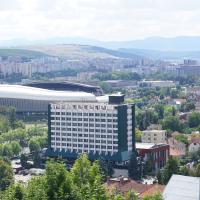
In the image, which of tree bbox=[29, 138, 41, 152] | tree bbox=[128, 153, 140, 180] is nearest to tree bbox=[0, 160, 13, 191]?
tree bbox=[128, 153, 140, 180]

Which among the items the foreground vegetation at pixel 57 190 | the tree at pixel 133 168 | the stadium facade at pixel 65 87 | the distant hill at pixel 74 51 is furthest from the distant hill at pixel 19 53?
the foreground vegetation at pixel 57 190

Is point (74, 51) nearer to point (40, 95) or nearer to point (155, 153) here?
point (40, 95)

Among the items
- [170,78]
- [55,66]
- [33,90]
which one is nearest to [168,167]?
[33,90]

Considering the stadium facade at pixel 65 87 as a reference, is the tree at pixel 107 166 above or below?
below

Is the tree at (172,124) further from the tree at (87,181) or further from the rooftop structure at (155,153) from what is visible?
the tree at (87,181)

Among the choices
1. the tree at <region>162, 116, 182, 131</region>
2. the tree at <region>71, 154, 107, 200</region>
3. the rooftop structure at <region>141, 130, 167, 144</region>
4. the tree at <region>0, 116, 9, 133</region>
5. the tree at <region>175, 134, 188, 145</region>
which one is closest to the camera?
the tree at <region>71, 154, 107, 200</region>

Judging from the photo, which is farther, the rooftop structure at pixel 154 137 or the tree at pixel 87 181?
the rooftop structure at pixel 154 137

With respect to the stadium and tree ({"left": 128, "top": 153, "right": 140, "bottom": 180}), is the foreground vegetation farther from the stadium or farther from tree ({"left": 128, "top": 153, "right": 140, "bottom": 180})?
the stadium

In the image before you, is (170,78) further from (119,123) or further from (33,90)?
A: (119,123)
